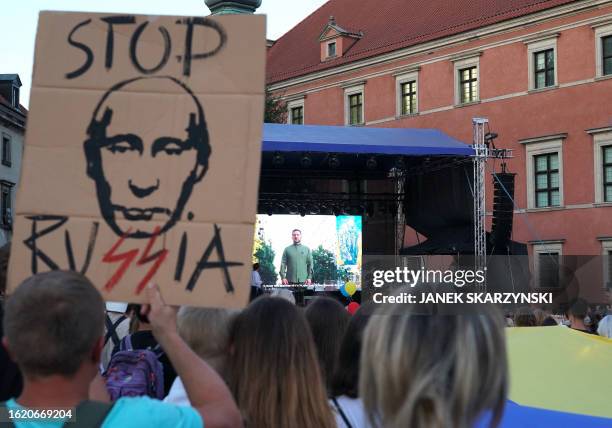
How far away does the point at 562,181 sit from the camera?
92.8 ft

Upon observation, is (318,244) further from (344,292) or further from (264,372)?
(264,372)

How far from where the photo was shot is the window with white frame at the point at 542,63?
28.8 metres

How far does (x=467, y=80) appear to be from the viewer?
3144 cm

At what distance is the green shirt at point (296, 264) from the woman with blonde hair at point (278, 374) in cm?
1490

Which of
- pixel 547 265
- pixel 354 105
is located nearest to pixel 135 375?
pixel 547 265

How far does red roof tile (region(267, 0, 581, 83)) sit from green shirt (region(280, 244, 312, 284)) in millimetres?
15487

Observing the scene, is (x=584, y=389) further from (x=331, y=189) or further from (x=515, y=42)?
(x=515, y=42)

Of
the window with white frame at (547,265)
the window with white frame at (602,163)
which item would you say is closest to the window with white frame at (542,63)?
the window with white frame at (602,163)

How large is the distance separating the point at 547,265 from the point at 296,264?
7698mm

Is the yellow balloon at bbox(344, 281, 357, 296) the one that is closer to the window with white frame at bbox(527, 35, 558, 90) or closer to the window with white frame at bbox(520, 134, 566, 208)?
the window with white frame at bbox(520, 134, 566, 208)

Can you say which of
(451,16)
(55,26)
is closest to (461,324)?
(55,26)

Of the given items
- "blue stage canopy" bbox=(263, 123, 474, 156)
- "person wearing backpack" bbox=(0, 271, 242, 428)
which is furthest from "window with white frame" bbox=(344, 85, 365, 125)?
"person wearing backpack" bbox=(0, 271, 242, 428)

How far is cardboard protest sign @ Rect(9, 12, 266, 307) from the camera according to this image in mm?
2625

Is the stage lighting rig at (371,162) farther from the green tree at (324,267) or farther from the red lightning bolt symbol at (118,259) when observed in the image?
the red lightning bolt symbol at (118,259)
